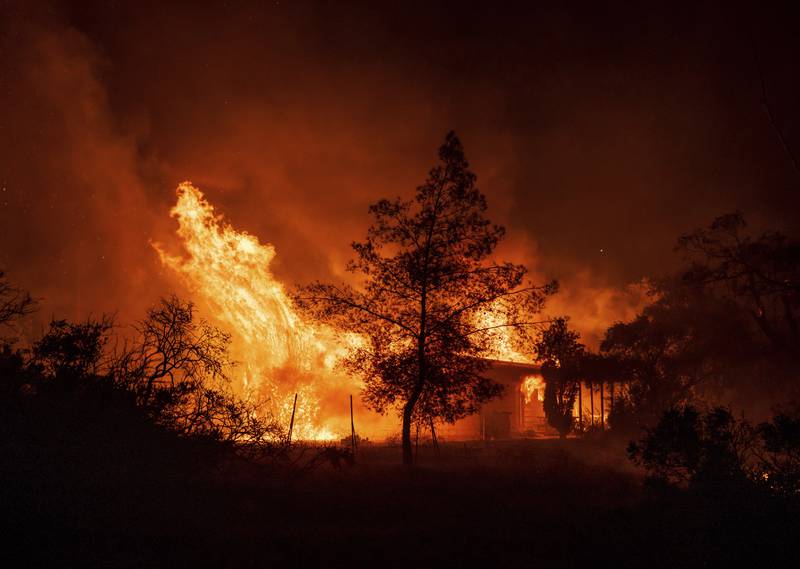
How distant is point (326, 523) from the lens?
1062 centimetres

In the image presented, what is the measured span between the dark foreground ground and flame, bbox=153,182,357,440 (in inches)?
916

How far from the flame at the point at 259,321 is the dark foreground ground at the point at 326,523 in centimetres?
2325

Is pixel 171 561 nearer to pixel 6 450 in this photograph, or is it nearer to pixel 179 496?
pixel 179 496

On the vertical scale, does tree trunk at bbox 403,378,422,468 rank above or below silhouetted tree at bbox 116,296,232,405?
below

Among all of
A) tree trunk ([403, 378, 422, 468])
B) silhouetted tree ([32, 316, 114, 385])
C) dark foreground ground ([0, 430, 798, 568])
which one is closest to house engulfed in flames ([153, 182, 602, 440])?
tree trunk ([403, 378, 422, 468])

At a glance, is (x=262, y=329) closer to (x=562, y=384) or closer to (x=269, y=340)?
(x=269, y=340)

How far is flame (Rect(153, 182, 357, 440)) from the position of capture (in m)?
37.0

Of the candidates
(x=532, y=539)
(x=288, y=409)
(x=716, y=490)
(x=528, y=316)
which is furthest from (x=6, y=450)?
(x=288, y=409)

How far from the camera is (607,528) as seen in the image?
10883 millimetres

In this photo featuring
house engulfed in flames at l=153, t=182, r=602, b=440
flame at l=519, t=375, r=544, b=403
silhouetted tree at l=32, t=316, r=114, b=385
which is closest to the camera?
silhouetted tree at l=32, t=316, r=114, b=385

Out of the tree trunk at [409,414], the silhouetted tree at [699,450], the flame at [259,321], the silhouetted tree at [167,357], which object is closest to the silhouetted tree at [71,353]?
the silhouetted tree at [167,357]

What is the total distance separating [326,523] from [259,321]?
93.2ft

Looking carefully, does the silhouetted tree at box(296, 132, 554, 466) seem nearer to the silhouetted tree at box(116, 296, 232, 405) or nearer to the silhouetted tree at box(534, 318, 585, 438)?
the silhouetted tree at box(116, 296, 232, 405)

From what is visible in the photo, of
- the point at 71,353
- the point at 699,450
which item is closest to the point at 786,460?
the point at 699,450
